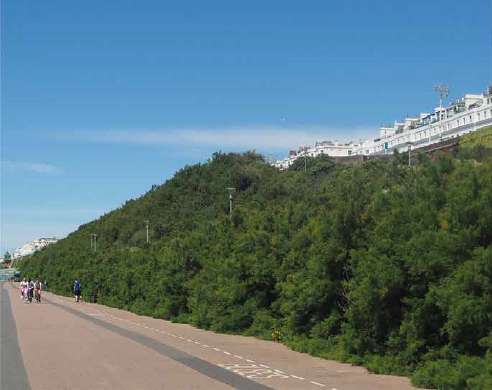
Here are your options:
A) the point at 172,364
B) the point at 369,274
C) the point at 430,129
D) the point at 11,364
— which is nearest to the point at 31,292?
the point at 11,364

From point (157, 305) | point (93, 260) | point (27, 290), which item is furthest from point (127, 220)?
point (157, 305)

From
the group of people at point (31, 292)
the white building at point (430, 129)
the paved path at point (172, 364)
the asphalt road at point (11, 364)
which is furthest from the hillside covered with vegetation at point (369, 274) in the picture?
the white building at point (430, 129)

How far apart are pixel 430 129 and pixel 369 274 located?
95488 mm

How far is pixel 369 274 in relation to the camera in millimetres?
16297

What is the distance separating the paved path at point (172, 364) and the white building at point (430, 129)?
47980 millimetres

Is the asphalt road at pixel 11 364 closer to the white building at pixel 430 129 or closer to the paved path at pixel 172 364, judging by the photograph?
the paved path at pixel 172 364

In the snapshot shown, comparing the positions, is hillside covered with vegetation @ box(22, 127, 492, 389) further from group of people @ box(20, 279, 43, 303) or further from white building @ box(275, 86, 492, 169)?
white building @ box(275, 86, 492, 169)

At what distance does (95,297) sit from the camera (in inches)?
2323

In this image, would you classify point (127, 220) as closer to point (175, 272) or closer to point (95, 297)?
point (95, 297)

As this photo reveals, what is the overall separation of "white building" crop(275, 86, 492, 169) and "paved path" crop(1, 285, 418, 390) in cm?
4798

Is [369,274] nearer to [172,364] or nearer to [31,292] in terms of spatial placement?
[172,364]

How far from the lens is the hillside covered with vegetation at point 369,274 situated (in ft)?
45.7

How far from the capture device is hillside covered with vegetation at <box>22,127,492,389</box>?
45.7 ft

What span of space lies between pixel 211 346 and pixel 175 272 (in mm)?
12488
